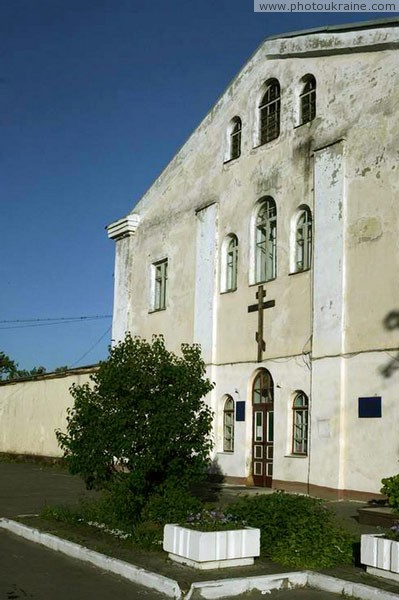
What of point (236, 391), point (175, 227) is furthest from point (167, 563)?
point (175, 227)

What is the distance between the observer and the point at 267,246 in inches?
694

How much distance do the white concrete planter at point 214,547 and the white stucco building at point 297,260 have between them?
6213mm

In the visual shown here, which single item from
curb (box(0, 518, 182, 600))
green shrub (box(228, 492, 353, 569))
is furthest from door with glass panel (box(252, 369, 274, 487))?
green shrub (box(228, 492, 353, 569))

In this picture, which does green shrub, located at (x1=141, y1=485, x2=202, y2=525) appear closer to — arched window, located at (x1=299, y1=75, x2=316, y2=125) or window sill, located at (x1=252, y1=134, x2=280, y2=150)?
arched window, located at (x1=299, y1=75, x2=316, y2=125)

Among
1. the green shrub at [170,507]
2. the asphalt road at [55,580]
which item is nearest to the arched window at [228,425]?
the green shrub at [170,507]

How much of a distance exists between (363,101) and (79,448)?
891 cm

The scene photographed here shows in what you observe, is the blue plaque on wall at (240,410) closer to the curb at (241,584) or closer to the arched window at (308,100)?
the arched window at (308,100)

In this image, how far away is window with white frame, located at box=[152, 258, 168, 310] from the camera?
2142 cm

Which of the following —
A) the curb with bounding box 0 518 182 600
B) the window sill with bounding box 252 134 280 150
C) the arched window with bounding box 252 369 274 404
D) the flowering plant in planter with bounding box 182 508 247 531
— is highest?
the window sill with bounding box 252 134 280 150

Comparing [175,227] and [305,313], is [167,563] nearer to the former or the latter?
[305,313]

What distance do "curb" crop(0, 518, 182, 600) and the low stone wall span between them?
46.3 feet

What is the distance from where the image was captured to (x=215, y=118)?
66.0ft

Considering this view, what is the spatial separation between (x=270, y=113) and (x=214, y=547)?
12455mm

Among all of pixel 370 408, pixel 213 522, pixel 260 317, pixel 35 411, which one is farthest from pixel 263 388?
pixel 35 411
